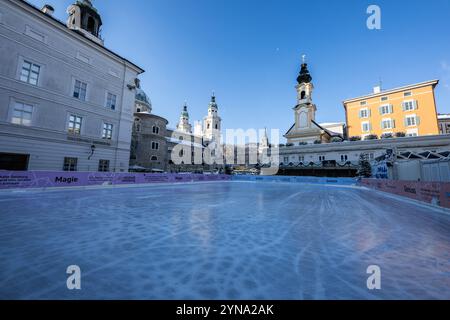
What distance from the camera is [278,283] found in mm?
2631

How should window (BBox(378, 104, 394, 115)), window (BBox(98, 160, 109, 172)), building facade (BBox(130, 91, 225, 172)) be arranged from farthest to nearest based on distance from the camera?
building facade (BBox(130, 91, 225, 172)), window (BBox(378, 104, 394, 115)), window (BBox(98, 160, 109, 172))

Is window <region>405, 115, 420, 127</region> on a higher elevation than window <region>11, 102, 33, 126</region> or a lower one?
higher

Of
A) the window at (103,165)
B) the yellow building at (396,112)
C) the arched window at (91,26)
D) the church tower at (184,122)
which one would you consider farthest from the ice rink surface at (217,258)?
the church tower at (184,122)

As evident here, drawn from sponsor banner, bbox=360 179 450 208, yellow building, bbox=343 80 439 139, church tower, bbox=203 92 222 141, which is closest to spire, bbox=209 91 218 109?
church tower, bbox=203 92 222 141

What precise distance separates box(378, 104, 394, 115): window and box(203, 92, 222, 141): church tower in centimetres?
5143

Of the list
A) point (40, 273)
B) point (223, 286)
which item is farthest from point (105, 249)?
point (223, 286)

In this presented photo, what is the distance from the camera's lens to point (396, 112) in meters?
34.9

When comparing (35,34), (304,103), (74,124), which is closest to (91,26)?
(35,34)

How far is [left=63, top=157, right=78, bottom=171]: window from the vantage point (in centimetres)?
1883

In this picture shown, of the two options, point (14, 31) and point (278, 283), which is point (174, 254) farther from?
point (14, 31)

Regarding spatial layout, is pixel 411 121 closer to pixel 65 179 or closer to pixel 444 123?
pixel 444 123

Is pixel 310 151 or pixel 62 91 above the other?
pixel 62 91

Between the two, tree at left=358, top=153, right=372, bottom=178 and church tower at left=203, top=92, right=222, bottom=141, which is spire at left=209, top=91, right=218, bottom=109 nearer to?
church tower at left=203, top=92, right=222, bottom=141
